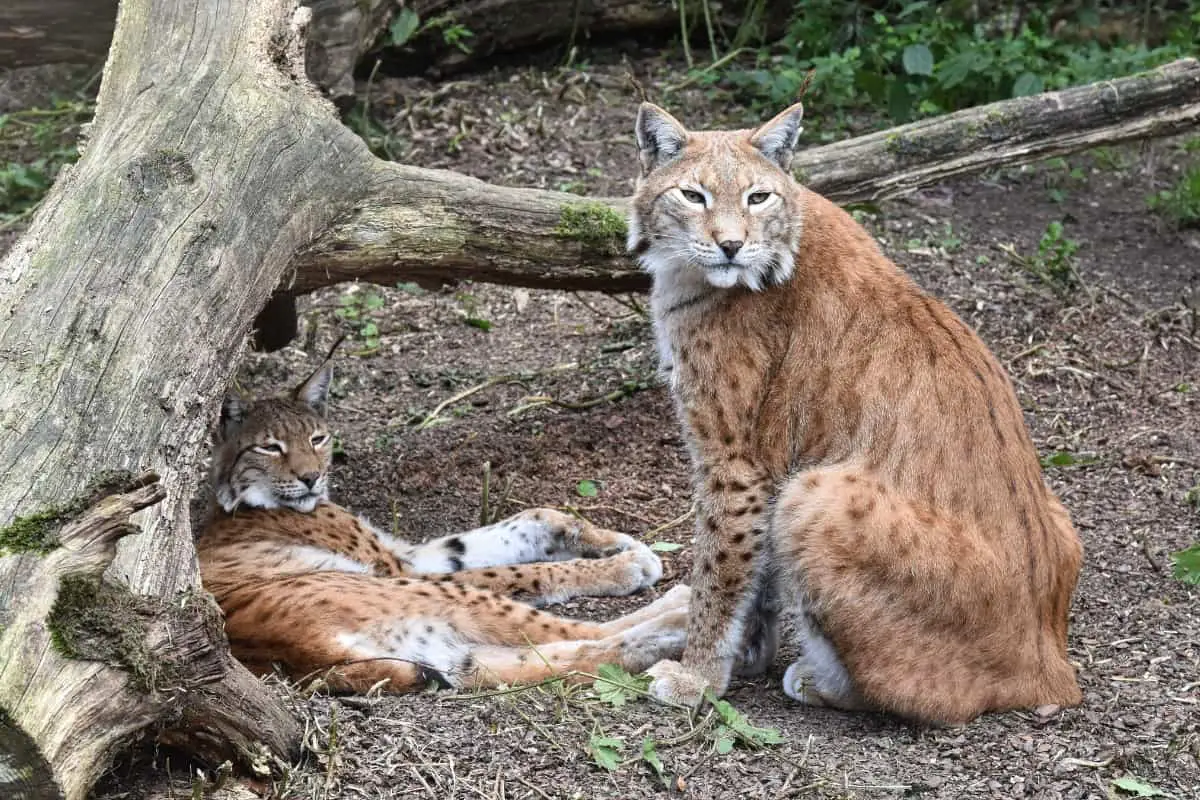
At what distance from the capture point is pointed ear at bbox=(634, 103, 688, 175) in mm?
4645

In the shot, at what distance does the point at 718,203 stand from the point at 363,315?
3461mm

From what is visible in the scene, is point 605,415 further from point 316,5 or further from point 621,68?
point 621,68

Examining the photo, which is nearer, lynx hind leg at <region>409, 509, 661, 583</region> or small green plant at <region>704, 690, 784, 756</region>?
small green plant at <region>704, 690, 784, 756</region>

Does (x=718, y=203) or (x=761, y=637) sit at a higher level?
(x=718, y=203)

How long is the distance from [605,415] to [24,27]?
159 inches

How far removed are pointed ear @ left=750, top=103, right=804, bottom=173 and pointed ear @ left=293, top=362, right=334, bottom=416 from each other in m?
2.14

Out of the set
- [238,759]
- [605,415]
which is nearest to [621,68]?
[605,415]

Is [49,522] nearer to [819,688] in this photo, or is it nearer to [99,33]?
[819,688]

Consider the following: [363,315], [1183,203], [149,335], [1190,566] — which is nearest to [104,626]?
[149,335]

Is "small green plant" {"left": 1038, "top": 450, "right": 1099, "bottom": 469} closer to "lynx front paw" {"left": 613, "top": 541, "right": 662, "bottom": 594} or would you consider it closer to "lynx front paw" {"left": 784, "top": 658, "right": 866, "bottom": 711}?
"lynx front paw" {"left": 613, "top": 541, "right": 662, "bottom": 594}

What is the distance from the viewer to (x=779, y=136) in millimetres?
4664

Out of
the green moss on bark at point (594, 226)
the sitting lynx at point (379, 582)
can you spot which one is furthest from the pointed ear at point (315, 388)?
the green moss on bark at point (594, 226)

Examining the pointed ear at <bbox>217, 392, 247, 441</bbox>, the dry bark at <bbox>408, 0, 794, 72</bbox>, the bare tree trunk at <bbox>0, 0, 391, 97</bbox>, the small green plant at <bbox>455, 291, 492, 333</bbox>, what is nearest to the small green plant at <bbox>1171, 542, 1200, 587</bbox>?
the pointed ear at <bbox>217, 392, 247, 441</bbox>

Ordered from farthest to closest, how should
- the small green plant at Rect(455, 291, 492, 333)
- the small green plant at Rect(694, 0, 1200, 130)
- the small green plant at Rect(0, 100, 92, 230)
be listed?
1. the small green plant at Rect(694, 0, 1200, 130)
2. the small green plant at Rect(0, 100, 92, 230)
3. the small green plant at Rect(455, 291, 492, 333)
